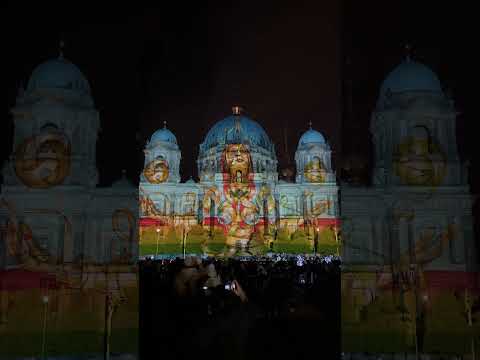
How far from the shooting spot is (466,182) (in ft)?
43.4

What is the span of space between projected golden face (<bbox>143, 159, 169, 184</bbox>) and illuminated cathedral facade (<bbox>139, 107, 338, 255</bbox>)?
6cm

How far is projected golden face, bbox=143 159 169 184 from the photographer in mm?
38106

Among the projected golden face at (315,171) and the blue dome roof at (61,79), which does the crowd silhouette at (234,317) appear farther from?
the projected golden face at (315,171)

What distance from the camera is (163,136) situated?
44.1 m

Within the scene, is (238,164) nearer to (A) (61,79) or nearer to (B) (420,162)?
(A) (61,79)

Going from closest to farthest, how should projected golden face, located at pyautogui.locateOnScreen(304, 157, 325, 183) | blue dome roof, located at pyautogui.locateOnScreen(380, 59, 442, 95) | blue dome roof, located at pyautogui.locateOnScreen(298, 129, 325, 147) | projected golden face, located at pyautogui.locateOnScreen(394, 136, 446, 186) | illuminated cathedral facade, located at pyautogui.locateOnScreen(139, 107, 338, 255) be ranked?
projected golden face, located at pyautogui.locateOnScreen(394, 136, 446, 186), blue dome roof, located at pyautogui.locateOnScreen(380, 59, 442, 95), illuminated cathedral facade, located at pyautogui.locateOnScreen(139, 107, 338, 255), projected golden face, located at pyautogui.locateOnScreen(304, 157, 325, 183), blue dome roof, located at pyautogui.locateOnScreen(298, 129, 325, 147)

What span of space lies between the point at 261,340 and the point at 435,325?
4.07 meters

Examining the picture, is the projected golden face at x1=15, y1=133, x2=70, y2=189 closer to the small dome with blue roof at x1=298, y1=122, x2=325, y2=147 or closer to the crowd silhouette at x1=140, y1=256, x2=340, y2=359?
the crowd silhouette at x1=140, y1=256, x2=340, y2=359

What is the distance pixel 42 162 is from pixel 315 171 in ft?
105

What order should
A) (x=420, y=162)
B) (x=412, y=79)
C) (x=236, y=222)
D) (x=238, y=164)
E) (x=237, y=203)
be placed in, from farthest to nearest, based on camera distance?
(x=238, y=164) < (x=237, y=203) < (x=236, y=222) < (x=412, y=79) < (x=420, y=162)

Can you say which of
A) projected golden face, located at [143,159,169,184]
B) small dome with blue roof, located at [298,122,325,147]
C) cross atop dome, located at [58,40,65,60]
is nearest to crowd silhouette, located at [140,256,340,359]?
cross atop dome, located at [58,40,65,60]

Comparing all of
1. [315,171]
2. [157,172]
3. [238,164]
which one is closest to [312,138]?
[315,171]

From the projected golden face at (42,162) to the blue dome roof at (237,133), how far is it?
36.0 m

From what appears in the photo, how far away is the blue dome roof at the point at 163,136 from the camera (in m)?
43.8
